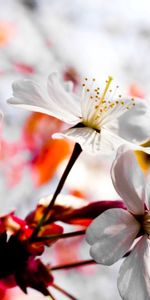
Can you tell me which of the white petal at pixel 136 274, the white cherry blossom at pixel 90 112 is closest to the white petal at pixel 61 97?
the white cherry blossom at pixel 90 112

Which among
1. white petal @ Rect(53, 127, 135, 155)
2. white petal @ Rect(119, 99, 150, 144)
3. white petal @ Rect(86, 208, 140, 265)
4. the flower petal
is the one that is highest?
white petal @ Rect(119, 99, 150, 144)

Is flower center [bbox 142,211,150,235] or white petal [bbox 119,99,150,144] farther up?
white petal [bbox 119,99,150,144]

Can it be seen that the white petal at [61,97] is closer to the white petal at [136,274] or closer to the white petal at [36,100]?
the white petal at [36,100]

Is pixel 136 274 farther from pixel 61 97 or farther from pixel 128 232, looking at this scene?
pixel 61 97

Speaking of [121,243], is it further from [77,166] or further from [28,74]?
[28,74]

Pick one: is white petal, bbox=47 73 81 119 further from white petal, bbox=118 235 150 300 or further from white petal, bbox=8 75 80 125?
white petal, bbox=118 235 150 300

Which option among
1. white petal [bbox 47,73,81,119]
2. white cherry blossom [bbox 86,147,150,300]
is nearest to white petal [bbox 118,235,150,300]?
white cherry blossom [bbox 86,147,150,300]

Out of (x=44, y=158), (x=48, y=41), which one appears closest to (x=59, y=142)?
(x=44, y=158)
